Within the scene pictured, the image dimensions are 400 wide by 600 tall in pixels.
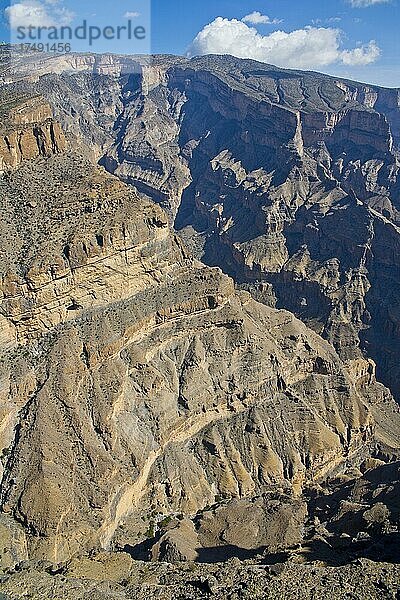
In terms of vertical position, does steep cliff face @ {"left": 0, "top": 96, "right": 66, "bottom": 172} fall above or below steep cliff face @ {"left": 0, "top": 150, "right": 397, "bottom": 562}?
above

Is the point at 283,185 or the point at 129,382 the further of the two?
the point at 283,185

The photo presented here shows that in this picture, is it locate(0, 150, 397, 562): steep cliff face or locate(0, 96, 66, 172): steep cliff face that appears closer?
locate(0, 150, 397, 562): steep cliff face

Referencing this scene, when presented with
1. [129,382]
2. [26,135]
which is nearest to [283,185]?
[26,135]

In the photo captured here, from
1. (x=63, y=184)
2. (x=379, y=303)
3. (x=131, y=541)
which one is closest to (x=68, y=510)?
(x=131, y=541)

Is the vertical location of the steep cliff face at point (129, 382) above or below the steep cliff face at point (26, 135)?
below

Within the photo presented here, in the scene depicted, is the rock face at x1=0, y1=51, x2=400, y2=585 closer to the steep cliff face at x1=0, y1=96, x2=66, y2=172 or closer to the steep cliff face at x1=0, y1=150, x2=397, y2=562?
the steep cliff face at x1=0, y1=150, x2=397, y2=562

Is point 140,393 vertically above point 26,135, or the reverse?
point 26,135

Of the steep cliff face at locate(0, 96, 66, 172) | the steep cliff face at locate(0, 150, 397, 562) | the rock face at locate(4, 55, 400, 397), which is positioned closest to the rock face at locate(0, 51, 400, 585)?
the steep cliff face at locate(0, 150, 397, 562)

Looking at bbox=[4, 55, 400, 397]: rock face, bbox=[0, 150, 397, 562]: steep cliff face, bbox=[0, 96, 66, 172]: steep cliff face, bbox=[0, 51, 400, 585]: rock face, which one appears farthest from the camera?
bbox=[4, 55, 400, 397]: rock face

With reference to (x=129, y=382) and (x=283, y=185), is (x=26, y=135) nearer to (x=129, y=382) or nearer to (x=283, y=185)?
(x=129, y=382)

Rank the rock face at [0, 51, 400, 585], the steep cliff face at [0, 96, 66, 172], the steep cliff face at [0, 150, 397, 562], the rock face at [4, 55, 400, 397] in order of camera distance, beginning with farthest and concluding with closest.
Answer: the rock face at [4, 55, 400, 397]
the steep cliff face at [0, 96, 66, 172]
the steep cliff face at [0, 150, 397, 562]
the rock face at [0, 51, 400, 585]

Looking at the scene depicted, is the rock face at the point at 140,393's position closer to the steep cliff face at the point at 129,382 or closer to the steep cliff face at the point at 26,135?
the steep cliff face at the point at 129,382

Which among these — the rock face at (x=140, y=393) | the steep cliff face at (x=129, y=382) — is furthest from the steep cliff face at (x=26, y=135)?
the steep cliff face at (x=129, y=382)
